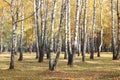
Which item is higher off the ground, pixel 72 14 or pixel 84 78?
pixel 72 14

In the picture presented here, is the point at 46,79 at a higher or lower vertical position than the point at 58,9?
lower

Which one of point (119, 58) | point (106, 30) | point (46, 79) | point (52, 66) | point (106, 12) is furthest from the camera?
point (106, 30)

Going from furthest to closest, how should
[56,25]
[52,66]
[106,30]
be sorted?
1. [106,30]
2. [56,25]
3. [52,66]

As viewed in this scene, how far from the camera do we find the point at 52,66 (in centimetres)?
2125

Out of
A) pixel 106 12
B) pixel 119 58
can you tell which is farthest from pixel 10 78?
pixel 106 12

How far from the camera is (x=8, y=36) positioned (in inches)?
3120

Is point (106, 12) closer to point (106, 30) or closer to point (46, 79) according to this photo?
point (106, 30)

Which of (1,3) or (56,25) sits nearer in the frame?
(1,3)

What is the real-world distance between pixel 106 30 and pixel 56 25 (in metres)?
14.3

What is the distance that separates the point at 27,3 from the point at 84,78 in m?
24.8

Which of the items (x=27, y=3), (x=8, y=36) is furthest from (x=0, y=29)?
(x=27, y=3)

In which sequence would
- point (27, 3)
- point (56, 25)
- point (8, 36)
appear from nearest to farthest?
point (27, 3)
point (56, 25)
point (8, 36)

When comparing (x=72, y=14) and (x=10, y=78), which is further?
(x=72, y=14)

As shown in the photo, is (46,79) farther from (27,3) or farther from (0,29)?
(0,29)
